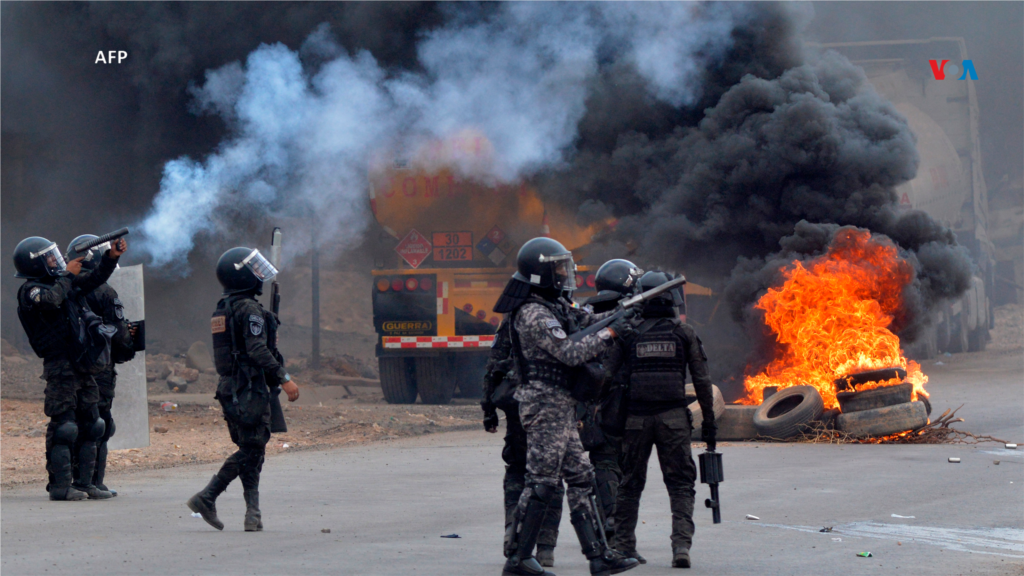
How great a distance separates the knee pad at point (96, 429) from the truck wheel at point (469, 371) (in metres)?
7.79

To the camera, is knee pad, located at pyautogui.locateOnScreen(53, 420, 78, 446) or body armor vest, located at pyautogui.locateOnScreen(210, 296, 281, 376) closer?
body armor vest, located at pyautogui.locateOnScreen(210, 296, 281, 376)

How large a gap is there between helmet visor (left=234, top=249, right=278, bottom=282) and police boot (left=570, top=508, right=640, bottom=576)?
2.57m

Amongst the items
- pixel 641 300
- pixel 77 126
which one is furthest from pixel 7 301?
pixel 641 300

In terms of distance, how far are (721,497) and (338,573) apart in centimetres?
331

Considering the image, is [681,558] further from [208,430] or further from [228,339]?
[208,430]

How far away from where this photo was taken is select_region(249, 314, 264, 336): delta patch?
6.04 metres

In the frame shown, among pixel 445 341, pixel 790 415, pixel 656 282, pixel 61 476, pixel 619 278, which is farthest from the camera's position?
pixel 445 341

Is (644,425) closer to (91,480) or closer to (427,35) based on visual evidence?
(91,480)

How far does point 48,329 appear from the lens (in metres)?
A: 7.20

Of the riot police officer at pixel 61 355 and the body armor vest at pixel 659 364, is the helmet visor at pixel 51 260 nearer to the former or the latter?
the riot police officer at pixel 61 355

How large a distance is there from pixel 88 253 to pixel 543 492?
417 cm

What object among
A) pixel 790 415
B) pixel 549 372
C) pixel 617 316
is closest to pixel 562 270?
pixel 617 316

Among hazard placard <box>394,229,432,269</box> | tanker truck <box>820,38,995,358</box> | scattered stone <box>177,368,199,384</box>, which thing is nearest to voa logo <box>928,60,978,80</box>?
tanker truck <box>820,38,995,358</box>

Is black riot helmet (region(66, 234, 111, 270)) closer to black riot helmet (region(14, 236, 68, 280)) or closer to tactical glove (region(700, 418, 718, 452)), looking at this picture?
black riot helmet (region(14, 236, 68, 280))
